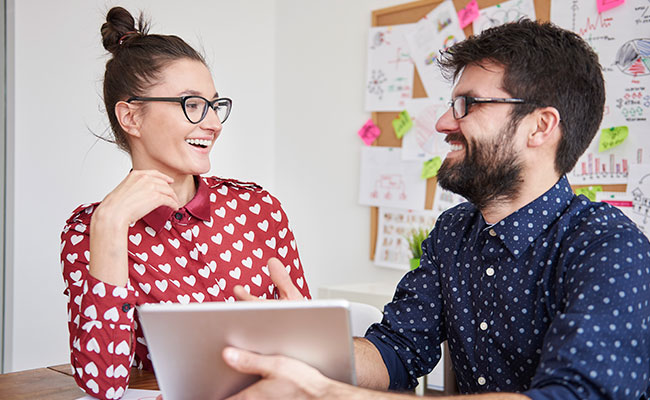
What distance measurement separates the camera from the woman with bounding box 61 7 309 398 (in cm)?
129

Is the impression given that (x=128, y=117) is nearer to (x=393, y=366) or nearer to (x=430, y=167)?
(x=393, y=366)

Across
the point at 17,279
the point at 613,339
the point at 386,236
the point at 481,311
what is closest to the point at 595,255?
the point at 613,339

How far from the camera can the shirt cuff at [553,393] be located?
3.05 ft

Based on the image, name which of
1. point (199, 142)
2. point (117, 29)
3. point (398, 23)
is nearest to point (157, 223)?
point (199, 142)

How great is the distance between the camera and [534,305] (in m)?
1.17

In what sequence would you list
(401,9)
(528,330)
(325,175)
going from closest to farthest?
(528,330), (401,9), (325,175)

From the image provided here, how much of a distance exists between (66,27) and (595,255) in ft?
8.73

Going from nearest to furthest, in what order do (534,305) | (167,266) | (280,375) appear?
(280,375)
(534,305)
(167,266)

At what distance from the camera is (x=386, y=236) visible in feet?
10.6

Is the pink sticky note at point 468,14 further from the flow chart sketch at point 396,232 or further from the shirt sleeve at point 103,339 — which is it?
the shirt sleeve at point 103,339

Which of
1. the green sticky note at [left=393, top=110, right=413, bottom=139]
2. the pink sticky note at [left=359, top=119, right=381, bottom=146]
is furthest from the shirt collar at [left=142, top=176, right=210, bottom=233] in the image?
the pink sticky note at [left=359, top=119, right=381, bottom=146]

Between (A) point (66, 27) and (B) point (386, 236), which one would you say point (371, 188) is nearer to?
(B) point (386, 236)

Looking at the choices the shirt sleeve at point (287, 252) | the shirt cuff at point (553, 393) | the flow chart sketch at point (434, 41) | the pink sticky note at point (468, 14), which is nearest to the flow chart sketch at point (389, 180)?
the flow chart sketch at point (434, 41)

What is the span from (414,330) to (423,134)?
181 cm
